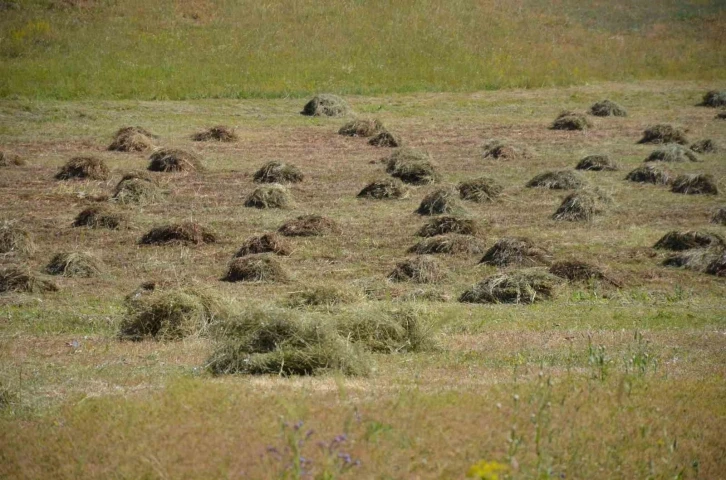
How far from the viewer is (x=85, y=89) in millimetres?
44062

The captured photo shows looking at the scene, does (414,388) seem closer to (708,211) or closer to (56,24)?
(708,211)

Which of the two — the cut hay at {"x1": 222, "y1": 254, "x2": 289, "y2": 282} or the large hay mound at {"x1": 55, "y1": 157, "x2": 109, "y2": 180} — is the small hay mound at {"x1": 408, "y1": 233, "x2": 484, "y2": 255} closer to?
the cut hay at {"x1": 222, "y1": 254, "x2": 289, "y2": 282}

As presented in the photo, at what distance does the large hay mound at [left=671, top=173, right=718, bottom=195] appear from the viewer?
2658cm

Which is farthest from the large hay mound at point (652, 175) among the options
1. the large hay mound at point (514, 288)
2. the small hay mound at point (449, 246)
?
the large hay mound at point (514, 288)

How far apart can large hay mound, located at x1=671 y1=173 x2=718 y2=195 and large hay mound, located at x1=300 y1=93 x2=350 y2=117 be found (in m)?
16.0

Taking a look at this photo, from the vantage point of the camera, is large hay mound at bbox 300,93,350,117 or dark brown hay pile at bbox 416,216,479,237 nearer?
dark brown hay pile at bbox 416,216,479,237

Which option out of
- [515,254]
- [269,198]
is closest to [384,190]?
[269,198]

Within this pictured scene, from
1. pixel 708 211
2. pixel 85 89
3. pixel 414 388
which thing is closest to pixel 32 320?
pixel 414 388

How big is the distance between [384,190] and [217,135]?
10.1 m

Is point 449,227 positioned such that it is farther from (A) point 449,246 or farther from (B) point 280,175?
(B) point 280,175

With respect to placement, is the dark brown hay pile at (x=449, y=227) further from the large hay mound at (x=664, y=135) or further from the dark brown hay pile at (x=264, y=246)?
the large hay mound at (x=664, y=135)

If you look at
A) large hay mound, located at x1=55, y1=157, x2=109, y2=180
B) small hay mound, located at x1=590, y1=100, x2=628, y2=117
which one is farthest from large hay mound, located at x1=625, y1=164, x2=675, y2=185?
large hay mound, located at x1=55, y1=157, x2=109, y2=180

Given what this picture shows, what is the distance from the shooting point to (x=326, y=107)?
4016 centimetres

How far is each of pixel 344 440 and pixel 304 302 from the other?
25.4 feet
